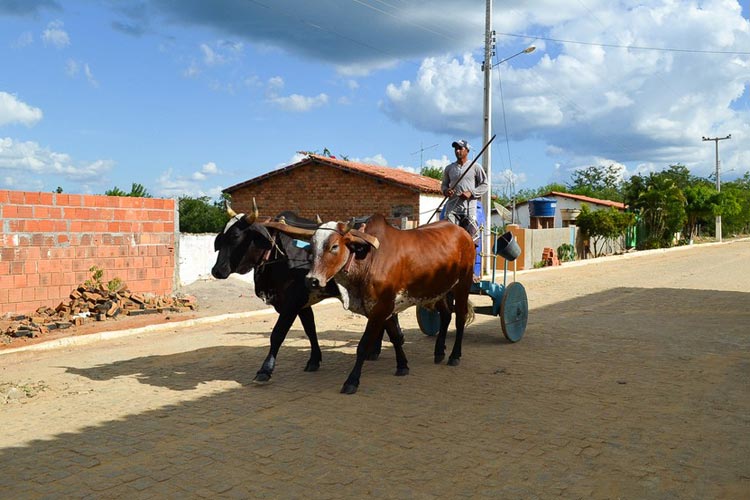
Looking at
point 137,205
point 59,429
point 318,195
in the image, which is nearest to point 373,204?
point 318,195

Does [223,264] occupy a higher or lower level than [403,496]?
higher

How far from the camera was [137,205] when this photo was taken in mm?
12805

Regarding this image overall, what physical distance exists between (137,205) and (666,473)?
1124 cm

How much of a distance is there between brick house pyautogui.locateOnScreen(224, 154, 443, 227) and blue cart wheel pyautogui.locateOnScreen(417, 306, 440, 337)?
1243cm

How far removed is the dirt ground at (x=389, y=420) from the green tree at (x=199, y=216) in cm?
2966

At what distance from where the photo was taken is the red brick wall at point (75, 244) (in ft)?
35.2

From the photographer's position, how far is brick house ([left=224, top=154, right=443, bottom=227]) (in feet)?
75.4

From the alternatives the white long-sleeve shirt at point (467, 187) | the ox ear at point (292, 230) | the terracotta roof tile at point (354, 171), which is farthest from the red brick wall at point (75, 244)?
the terracotta roof tile at point (354, 171)

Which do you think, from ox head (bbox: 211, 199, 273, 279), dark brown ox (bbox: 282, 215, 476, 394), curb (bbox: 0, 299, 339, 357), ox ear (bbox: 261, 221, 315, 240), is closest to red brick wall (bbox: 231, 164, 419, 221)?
curb (bbox: 0, 299, 339, 357)

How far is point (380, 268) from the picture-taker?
6.13m

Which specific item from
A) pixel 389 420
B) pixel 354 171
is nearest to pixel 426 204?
pixel 354 171

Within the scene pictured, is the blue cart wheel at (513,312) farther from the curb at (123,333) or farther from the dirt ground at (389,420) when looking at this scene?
the curb at (123,333)

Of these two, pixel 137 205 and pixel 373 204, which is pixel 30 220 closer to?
pixel 137 205

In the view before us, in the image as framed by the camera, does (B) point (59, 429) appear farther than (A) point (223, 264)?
No
